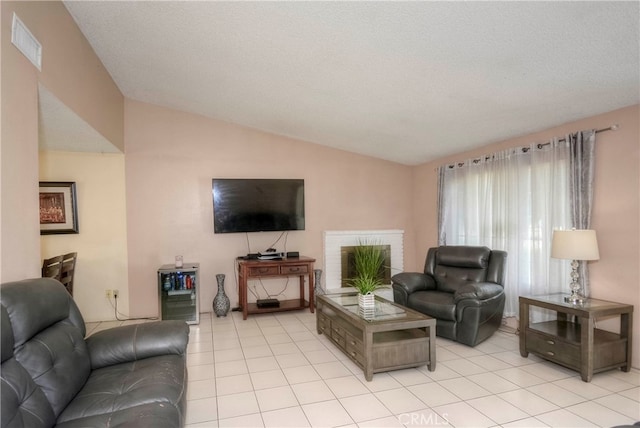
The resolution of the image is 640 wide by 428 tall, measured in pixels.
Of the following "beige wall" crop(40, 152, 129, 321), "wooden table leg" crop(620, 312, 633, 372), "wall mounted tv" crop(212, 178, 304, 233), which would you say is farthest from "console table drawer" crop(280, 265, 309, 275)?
"wooden table leg" crop(620, 312, 633, 372)

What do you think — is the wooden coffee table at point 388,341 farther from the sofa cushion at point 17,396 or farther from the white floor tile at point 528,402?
the sofa cushion at point 17,396

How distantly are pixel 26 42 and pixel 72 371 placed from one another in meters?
1.92

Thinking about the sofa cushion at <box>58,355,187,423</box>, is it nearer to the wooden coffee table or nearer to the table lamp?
the wooden coffee table

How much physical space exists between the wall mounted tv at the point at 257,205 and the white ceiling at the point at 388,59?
107cm

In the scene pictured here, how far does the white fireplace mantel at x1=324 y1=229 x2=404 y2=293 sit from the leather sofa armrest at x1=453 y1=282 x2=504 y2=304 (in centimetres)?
225

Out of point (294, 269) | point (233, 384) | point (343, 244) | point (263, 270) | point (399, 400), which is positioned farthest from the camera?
point (343, 244)

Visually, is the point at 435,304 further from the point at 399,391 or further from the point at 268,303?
the point at 268,303

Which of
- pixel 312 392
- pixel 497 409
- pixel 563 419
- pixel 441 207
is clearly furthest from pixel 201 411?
pixel 441 207

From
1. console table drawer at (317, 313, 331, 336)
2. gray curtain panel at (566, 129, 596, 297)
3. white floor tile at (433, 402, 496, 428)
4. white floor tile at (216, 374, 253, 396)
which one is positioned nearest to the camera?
white floor tile at (433, 402, 496, 428)

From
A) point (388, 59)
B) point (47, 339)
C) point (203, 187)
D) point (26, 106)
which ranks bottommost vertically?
point (47, 339)

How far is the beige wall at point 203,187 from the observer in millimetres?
4648

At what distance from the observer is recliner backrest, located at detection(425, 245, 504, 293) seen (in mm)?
3791

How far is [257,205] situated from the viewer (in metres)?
4.87

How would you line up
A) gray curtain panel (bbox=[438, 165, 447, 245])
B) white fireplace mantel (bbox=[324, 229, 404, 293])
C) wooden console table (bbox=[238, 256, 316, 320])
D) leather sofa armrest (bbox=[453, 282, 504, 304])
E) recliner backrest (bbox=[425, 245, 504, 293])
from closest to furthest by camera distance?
leather sofa armrest (bbox=[453, 282, 504, 304]) → recliner backrest (bbox=[425, 245, 504, 293]) → wooden console table (bbox=[238, 256, 316, 320]) → gray curtain panel (bbox=[438, 165, 447, 245]) → white fireplace mantel (bbox=[324, 229, 404, 293])
